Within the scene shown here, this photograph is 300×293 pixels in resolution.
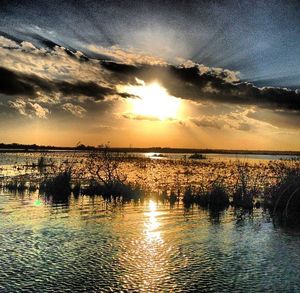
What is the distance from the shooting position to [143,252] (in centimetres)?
1223

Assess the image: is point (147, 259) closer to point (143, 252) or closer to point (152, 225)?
point (143, 252)

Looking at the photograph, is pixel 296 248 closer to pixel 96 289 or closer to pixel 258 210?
pixel 96 289

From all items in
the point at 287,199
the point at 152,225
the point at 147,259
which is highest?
the point at 287,199

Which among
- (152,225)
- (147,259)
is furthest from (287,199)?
(147,259)

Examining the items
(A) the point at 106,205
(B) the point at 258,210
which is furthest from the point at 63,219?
(B) the point at 258,210

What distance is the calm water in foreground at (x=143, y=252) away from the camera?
9.58 metres

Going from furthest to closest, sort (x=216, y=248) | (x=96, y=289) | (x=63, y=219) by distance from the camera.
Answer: (x=63, y=219), (x=216, y=248), (x=96, y=289)

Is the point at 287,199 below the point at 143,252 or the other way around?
the other way around

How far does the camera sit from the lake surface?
9578 millimetres

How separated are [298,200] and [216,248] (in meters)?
9.00

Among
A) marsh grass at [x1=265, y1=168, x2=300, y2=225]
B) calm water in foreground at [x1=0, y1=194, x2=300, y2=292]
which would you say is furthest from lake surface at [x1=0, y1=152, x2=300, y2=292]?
marsh grass at [x1=265, y1=168, x2=300, y2=225]

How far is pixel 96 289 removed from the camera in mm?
9141

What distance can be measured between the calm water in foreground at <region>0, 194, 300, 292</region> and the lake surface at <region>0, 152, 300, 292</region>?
0.07 ft

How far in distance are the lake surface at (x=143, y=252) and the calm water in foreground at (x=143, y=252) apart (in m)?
0.02
